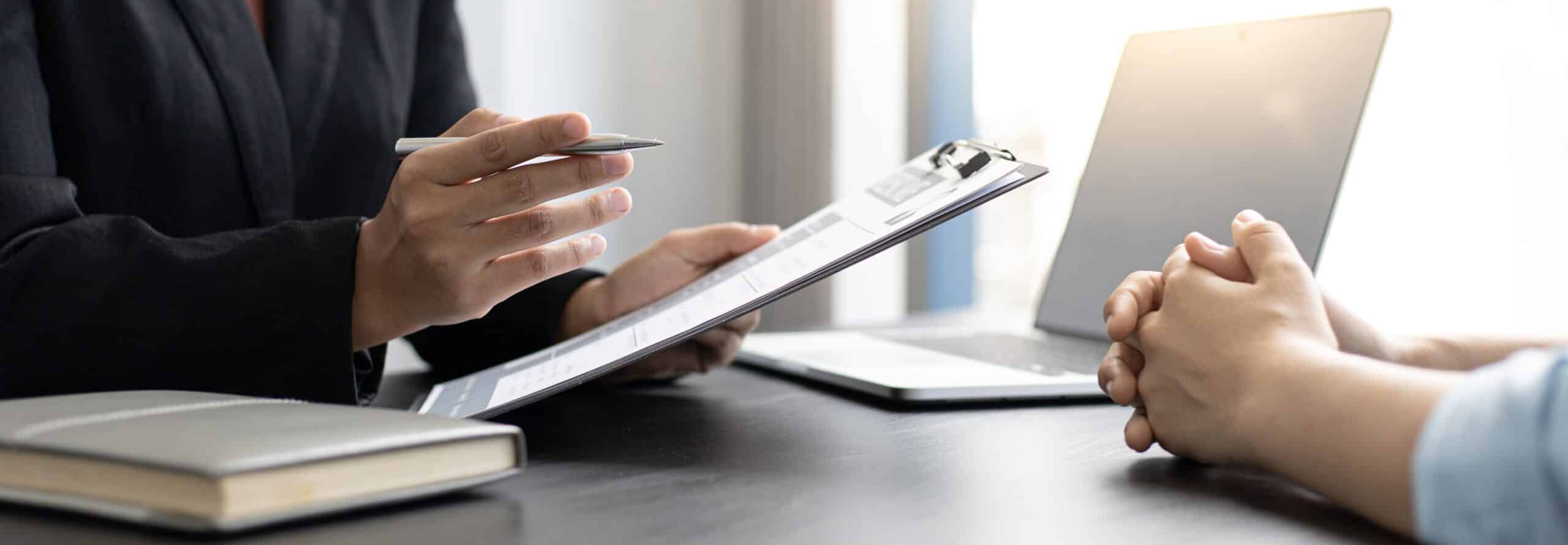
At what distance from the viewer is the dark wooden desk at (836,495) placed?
0.39m

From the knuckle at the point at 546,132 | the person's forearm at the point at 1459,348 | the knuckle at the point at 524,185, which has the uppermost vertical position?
the knuckle at the point at 546,132

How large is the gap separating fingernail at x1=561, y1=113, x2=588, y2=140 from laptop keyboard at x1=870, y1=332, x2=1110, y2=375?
373 mm

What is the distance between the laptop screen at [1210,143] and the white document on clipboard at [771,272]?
0.95 ft

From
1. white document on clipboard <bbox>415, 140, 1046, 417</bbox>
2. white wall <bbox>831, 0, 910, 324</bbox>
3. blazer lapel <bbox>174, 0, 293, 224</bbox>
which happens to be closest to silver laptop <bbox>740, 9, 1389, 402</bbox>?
white document on clipboard <bbox>415, 140, 1046, 417</bbox>

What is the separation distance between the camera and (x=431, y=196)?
2.04 feet

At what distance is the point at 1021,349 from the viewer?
0.94m

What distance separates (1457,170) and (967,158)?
123 cm

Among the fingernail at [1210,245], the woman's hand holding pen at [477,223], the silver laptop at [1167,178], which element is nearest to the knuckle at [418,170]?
the woman's hand holding pen at [477,223]

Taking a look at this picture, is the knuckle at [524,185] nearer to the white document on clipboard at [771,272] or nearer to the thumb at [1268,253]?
the white document on clipboard at [771,272]

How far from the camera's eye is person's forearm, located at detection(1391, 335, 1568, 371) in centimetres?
63

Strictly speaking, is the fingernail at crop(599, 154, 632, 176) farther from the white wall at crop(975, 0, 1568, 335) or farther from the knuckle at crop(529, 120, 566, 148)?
the white wall at crop(975, 0, 1568, 335)

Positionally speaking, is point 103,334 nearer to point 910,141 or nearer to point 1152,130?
point 1152,130

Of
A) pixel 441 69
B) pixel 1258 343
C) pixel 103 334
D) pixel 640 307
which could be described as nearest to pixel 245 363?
pixel 103 334

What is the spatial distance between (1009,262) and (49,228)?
2.00 metres
